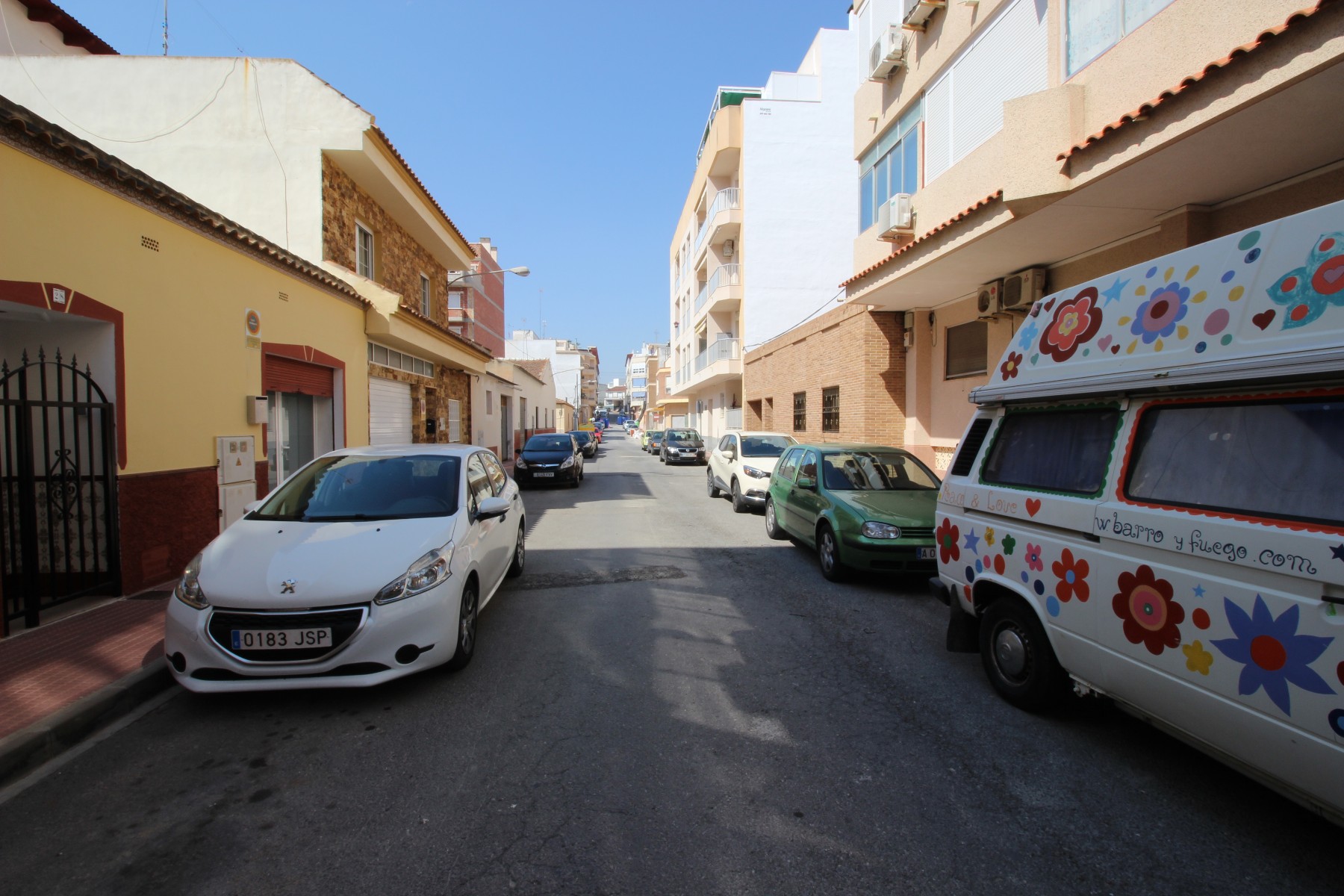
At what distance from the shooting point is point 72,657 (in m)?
4.45

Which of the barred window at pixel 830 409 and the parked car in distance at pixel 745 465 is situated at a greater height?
the barred window at pixel 830 409

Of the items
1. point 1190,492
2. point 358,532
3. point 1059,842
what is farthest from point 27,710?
point 1190,492

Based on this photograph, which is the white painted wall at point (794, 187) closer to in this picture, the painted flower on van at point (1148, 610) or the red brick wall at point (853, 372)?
the red brick wall at point (853, 372)

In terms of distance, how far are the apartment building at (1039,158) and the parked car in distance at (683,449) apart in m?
13.3

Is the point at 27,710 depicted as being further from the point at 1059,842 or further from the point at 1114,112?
the point at 1114,112

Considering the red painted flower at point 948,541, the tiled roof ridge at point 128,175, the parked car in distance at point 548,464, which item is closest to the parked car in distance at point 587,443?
the parked car in distance at point 548,464

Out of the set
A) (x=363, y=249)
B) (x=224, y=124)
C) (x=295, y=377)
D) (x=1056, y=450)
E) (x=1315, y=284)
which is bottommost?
(x=1056, y=450)

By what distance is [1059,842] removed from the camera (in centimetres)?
262

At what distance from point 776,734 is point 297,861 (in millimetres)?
2290

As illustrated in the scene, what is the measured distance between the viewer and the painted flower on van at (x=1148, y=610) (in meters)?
2.75

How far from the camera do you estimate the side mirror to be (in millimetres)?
5090

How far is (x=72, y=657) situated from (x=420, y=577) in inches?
106

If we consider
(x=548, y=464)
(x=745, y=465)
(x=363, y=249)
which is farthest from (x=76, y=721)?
(x=548, y=464)

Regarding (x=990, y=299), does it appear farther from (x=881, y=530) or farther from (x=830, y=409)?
(x=830, y=409)
